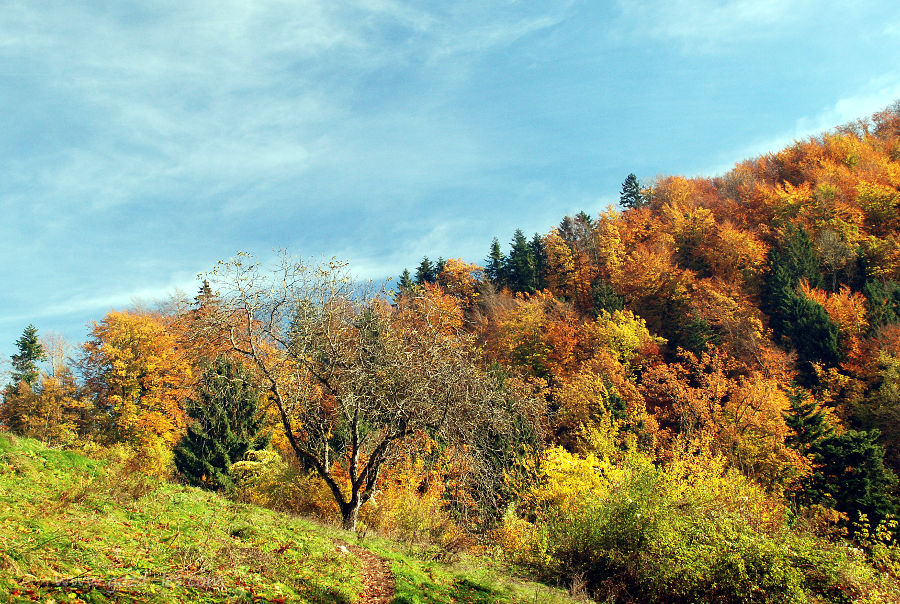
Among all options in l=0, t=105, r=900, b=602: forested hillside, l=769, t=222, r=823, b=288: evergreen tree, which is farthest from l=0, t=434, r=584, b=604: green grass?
l=769, t=222, r=823, b=288: evergreen tree

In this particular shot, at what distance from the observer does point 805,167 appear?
74.1 metres

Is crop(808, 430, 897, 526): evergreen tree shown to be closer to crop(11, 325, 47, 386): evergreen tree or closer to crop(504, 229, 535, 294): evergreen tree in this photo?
crop(504, 229, 535, 294): evergreen tree

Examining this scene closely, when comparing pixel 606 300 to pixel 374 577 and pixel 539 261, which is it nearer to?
pixel 539 261

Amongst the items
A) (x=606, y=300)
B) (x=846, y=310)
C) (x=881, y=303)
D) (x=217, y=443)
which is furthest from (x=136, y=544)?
(x=881, y=303)

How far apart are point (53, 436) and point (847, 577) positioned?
42830 millimetres

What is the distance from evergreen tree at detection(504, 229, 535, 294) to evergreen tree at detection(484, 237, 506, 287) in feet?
3.73

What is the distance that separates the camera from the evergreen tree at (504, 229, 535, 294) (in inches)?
2589

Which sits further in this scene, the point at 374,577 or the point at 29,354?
the point at 29,354

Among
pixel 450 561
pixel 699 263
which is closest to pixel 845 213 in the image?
pixel 699 263

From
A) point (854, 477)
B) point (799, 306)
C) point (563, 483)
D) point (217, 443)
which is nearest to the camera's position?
point (563, 483)

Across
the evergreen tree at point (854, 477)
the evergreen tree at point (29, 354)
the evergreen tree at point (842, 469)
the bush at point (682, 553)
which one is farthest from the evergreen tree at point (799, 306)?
the evergreen tree at point (29, 354)

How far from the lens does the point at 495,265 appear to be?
233ft

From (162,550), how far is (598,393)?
39.4m

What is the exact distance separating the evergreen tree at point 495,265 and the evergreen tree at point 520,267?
3.73 ft
